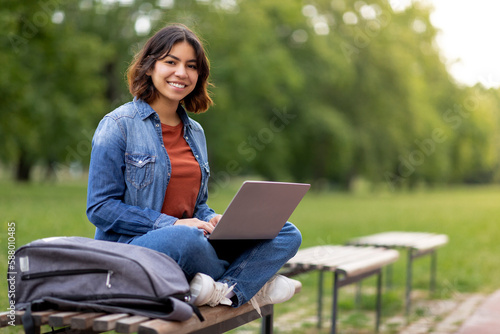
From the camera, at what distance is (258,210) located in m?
2.77

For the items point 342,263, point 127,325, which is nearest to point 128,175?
point 127,325

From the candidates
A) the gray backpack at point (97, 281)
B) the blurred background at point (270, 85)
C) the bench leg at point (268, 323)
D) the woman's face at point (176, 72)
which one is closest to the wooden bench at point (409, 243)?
the bench leg at point (268, 323)

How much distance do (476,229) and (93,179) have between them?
12.8 meters

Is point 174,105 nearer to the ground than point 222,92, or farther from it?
nearer to the ground

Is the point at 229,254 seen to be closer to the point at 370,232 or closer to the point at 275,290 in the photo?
the point at 275,290

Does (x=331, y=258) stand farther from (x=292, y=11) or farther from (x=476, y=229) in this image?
(x=292, y=11)

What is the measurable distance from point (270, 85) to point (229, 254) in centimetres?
2145

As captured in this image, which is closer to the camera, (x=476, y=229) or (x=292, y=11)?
(x=476, y=229)

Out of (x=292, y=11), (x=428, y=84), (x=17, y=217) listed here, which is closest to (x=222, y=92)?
(x=292, y=11)

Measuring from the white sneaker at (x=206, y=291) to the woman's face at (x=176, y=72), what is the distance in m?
0.88

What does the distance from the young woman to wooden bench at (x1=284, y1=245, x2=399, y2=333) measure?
1.23 m

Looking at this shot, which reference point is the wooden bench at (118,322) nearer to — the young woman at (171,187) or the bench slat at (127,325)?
the bench slat at (127,325)

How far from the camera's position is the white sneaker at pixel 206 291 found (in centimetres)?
262

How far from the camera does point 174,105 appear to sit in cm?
318
